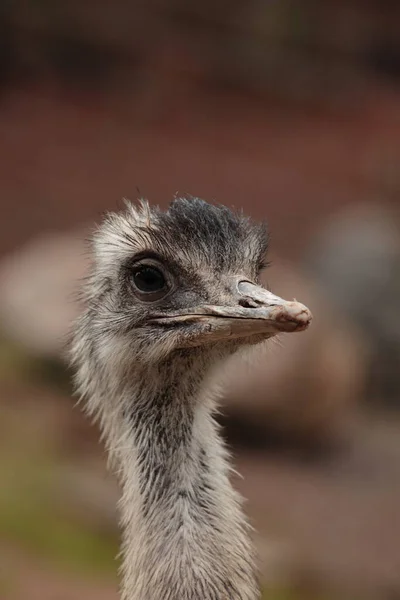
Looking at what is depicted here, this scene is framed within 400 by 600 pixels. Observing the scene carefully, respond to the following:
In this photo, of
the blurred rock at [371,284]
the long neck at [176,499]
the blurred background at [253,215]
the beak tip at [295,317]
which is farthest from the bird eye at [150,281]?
the blurred rock at [371,284]

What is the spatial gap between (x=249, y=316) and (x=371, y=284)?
531cm

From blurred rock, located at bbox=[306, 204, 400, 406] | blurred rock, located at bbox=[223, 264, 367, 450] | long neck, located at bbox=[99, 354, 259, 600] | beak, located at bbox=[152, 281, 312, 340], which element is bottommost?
long neck, located at bbox=[99, 354, 259, 600]

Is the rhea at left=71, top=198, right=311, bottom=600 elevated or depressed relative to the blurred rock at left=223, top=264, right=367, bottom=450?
depressed

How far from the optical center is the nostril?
2.17 m

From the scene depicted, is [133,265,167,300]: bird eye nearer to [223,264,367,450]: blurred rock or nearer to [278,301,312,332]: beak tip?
[278,301,312,332]: beak tip

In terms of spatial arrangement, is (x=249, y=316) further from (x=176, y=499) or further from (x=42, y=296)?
(x=42, y=296)

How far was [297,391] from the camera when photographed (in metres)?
6.11

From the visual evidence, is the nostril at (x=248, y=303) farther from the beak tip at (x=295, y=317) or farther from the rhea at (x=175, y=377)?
the beak tip at (x=295, y=317)

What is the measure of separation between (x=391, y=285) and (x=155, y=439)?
16.9 ft

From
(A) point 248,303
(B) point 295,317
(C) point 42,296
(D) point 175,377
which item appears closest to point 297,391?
(C) point 42,296

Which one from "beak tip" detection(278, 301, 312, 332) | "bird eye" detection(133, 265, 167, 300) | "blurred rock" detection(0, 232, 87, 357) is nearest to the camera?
"beak tip" detection(278, 301, 312, 332)

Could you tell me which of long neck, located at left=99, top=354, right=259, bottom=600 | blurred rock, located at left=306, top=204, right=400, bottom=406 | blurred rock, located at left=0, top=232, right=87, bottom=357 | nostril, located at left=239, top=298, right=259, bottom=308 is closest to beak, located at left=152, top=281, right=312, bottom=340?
nostril, located at left=239, top=298, right=259, bottom=308

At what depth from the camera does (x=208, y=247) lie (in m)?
2.33

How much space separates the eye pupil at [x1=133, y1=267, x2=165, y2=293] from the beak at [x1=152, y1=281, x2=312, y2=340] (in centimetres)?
7
